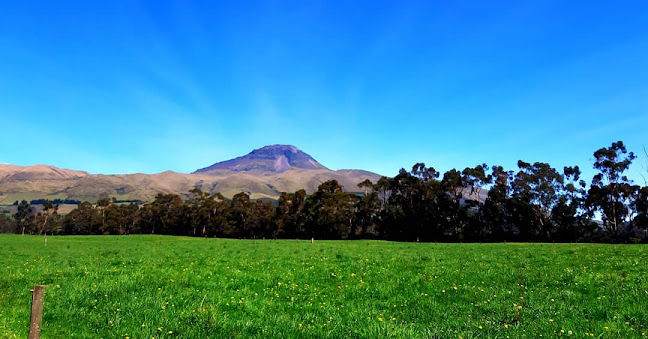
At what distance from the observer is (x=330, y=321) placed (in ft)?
32.6

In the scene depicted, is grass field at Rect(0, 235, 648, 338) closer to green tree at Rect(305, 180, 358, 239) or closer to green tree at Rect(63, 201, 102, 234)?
green tree at Rect(305, 180, 358, 239)

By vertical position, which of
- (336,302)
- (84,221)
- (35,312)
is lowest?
(84,221)

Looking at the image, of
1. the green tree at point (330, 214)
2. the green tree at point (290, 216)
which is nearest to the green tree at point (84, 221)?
the green tree at point (290, 216)

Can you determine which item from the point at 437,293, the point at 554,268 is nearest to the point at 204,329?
the point at 437,293

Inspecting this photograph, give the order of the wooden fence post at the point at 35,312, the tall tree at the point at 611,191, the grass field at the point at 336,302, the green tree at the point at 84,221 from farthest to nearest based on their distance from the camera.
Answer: the green tree at the point at 84,221 < the tall tree at the point at 611,191 < the grass field at the point at 336,302 < the wooden fence post at the point at 35,312

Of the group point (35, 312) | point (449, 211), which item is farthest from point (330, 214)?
point (35, 312)

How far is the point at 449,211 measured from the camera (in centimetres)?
9400

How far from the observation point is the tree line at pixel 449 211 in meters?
82.7

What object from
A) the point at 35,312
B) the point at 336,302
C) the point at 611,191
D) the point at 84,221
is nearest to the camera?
the point at 35,312

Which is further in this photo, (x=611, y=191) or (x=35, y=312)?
(x=611, y=191)

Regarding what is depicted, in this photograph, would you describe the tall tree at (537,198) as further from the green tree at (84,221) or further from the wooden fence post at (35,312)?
the green tree at (84,221)

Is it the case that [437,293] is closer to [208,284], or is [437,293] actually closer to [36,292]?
[208,284]

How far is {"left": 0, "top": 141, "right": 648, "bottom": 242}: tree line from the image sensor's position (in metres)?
82.7

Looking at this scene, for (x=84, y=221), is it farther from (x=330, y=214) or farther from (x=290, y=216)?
(x=330, y=214)
